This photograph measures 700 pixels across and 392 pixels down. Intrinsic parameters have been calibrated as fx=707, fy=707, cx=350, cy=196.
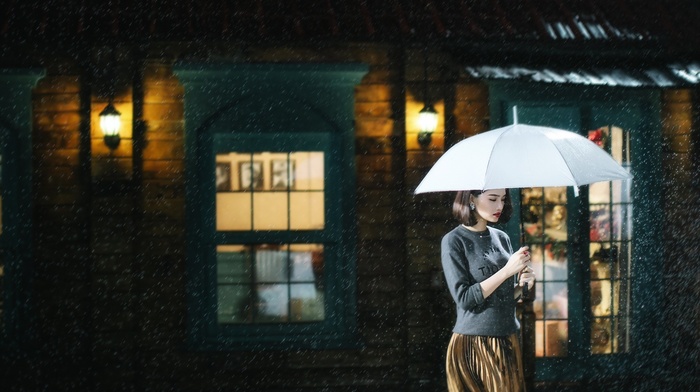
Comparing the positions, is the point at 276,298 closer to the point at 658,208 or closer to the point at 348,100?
the point at 348,100

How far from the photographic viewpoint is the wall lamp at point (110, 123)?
24.4ft

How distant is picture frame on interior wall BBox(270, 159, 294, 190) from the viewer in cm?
793

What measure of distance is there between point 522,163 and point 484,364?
1333mm

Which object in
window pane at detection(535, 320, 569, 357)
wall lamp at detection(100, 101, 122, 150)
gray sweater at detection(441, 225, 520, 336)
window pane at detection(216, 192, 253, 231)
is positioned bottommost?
window pane at detection(535, 320, 569, 357)

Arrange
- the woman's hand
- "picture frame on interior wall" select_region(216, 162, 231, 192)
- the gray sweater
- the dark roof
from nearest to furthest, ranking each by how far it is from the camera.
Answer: the woman's hand
the gray sweater
the dark roof
"picture frame on interior wall" select_region(216, 162, 231, 192)

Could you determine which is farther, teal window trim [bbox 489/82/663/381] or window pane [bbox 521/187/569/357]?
window pane [bbox 521/187/569/357]

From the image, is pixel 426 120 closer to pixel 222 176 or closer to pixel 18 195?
pixel 222 176

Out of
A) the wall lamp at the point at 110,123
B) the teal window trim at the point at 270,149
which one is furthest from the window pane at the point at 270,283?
the wall lamp at the point at 110,123

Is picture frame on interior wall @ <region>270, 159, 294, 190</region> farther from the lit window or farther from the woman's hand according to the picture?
the woman's hand

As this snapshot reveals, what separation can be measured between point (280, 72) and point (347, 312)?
9.05 ft

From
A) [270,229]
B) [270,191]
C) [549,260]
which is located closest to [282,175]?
[270,191]

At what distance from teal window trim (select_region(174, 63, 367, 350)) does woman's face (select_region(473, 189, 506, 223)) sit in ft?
11.1

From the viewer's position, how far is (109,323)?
25.1 feet

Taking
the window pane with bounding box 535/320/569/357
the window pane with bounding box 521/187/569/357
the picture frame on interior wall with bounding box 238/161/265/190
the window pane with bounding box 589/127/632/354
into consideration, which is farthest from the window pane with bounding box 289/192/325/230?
the window pane with bounding box 589/127/632/354
